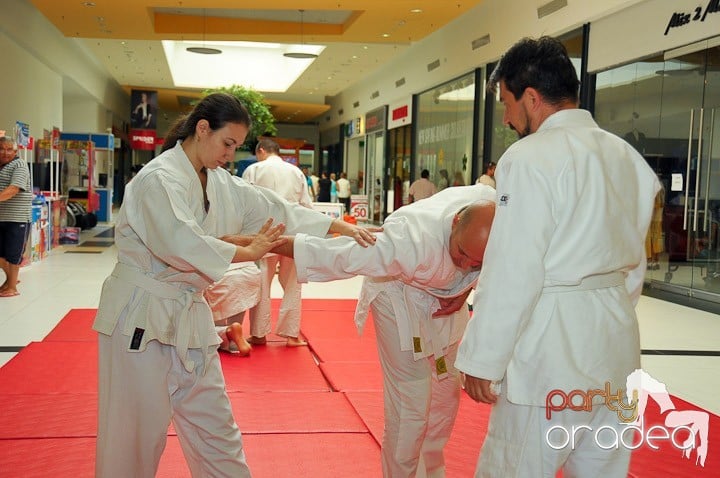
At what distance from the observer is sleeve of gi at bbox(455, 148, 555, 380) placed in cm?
176

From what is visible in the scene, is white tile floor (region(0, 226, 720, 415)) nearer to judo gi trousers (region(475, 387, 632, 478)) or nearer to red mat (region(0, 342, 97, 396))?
red mat (region(0, 342, 97, 396))

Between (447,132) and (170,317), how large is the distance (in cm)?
1583

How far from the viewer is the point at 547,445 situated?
1.81 m

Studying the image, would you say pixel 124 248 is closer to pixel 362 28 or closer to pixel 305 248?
pixel 305 248

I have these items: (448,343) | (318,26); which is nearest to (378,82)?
(318,26)

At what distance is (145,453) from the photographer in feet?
8.07

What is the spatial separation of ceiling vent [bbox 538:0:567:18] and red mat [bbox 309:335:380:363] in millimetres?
7364

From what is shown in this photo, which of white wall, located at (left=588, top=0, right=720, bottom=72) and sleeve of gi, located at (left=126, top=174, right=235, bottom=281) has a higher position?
white wall, located at (left=588, top=0, right=720, bottom=72)

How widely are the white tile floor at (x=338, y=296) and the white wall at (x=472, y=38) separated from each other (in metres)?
4.24

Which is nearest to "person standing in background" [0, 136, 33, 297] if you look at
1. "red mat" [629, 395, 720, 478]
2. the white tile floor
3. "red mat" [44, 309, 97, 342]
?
the white tile floor

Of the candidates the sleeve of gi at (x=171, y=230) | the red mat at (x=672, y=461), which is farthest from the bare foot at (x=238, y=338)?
the sleeve of gi at (x=171, y=230)

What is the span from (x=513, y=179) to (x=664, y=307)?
7452mm

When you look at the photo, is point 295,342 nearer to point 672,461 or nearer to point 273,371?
point 273,371

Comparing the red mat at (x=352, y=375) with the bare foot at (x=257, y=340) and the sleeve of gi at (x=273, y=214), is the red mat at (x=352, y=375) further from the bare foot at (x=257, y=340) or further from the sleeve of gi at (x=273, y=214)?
the sleeve of gi at (x=273, y=214)
